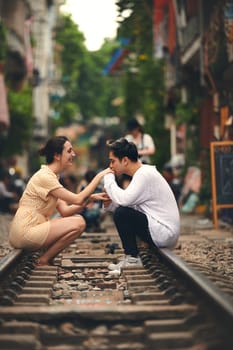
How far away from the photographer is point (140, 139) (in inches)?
504

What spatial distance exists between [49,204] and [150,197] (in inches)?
38.2

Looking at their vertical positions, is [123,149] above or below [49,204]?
above

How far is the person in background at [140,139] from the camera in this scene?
12.5 metres

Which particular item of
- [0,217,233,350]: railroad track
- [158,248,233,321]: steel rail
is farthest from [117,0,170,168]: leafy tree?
[158,248,233,321]: steel rail

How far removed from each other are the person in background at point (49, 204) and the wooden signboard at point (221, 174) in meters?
6.11

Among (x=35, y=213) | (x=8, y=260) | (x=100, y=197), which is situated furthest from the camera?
(x=100, y=197)

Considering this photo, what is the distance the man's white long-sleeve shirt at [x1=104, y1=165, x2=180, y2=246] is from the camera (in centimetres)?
770

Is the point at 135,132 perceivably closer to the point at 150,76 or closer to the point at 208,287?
the point at 208,287

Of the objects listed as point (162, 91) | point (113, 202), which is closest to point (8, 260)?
point (113, 202)

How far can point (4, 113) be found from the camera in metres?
24.3

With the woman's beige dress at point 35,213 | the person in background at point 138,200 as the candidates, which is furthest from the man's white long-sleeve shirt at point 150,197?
the woman's beige dress at point 35,213

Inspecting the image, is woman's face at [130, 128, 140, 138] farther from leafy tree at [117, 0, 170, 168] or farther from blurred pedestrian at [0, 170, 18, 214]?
leafy tree at [117, 0, 170, 168]

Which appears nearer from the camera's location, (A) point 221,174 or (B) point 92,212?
(B) point 92,212

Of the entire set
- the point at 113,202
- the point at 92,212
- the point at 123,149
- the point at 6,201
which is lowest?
the point at 6,201
